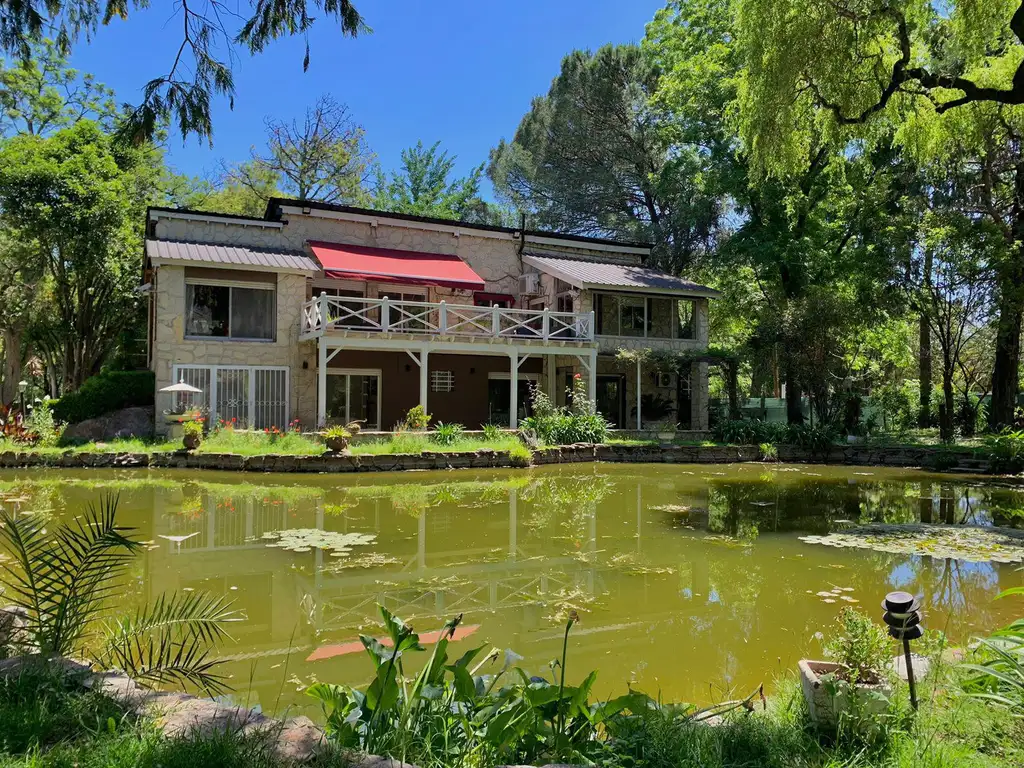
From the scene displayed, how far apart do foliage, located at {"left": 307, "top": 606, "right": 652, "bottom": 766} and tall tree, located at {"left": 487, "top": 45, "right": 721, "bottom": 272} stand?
85.7 feet

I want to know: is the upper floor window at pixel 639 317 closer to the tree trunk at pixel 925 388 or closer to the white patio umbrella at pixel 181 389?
the tree trunk at pixel 925 388

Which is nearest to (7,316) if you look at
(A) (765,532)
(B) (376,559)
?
(B) (376,559)

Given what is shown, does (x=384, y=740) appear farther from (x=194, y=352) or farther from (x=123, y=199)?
(x=123, y=199)

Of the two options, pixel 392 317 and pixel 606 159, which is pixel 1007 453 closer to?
pixel 392 317

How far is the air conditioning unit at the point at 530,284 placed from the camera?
75.9 ft

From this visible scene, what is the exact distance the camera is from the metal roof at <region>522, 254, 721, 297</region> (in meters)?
21.2

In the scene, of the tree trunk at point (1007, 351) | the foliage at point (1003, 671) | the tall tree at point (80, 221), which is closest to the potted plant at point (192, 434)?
the tall tree at point (80, 221)

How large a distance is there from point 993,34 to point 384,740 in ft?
44.2

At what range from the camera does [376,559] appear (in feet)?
23.3

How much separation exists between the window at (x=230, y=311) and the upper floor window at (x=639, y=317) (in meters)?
10.4

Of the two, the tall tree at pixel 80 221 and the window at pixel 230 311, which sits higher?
the tall tree at pixel 80 221

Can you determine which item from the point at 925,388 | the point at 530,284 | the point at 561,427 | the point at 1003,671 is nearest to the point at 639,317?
the point at 530,284

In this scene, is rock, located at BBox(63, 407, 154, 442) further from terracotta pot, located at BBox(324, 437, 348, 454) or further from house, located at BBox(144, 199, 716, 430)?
terracotta pot, located at BBox(324, 437, 348, 454)

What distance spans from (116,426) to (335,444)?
21.7ft
